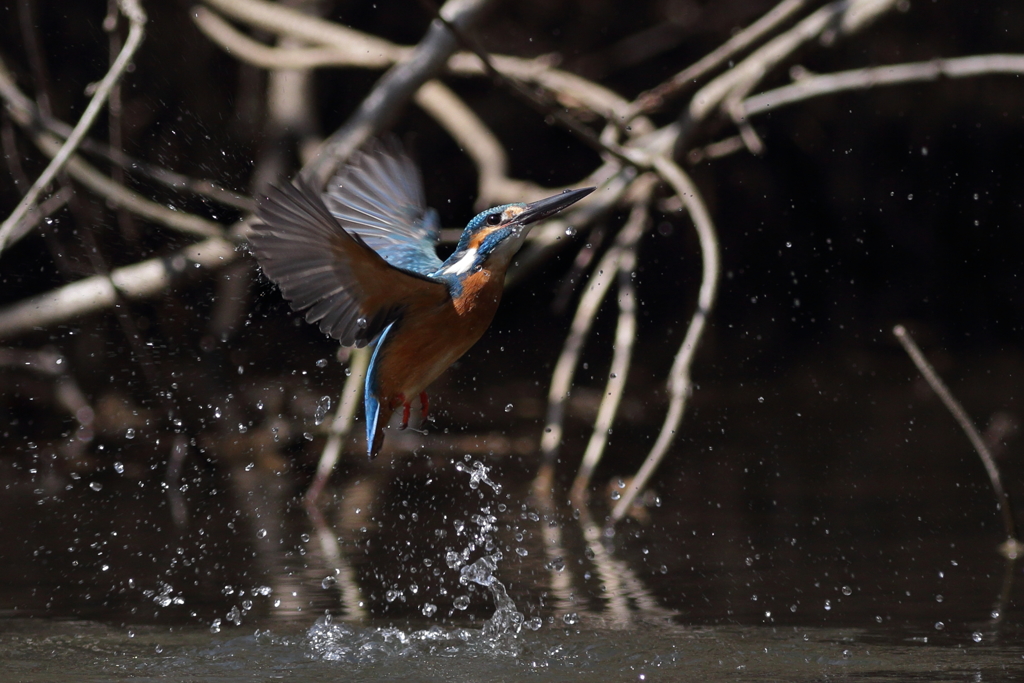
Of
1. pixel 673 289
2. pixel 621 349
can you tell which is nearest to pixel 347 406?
pixel 621 349

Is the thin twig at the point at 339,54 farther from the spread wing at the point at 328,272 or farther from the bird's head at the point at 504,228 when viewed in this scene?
the spread wing at the point at 328,272

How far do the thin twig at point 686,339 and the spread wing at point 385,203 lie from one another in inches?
29.1

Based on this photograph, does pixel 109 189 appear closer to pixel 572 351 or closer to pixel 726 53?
pixel 572 351

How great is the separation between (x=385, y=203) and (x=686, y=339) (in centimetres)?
89

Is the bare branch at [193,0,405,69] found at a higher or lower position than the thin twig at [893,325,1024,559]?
higher

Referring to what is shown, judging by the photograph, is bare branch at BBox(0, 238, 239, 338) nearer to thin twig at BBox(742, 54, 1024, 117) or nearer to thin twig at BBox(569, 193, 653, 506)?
thin twig at BBox(569, 193, 653, 506)

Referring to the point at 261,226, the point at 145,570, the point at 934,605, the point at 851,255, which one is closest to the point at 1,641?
the point at 145,570

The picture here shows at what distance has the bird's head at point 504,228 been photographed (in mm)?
2443

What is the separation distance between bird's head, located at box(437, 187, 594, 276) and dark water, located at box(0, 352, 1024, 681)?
73cm

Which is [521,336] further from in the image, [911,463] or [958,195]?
[911,463]

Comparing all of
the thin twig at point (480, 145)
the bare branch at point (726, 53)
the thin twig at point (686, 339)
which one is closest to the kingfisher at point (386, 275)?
the thin twig at point (686, 339)

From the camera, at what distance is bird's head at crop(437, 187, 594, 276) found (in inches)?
96.2

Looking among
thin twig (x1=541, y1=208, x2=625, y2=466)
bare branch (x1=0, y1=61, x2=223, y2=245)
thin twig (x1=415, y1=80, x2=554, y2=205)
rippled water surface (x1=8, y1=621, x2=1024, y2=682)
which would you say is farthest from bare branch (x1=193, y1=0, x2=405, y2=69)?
rippled water surface (x1=8, y1=621, x2=1024, y2=682)

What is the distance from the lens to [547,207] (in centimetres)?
246
